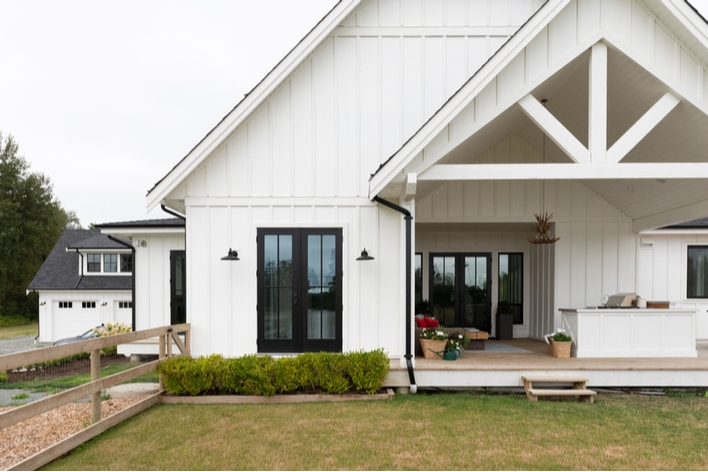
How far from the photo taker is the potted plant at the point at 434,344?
294 inches

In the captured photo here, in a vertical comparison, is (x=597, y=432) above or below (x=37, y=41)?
below

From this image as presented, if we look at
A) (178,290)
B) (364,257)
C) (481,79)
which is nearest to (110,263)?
(178,290)

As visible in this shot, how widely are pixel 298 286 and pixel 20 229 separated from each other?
30.6 metres

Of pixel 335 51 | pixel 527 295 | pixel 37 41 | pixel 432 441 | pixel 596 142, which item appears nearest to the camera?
pixel 432 441

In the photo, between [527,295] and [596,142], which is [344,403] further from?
[527,295]

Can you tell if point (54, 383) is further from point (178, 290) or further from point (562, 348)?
point (562, 348)

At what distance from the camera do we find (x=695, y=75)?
21.0 ft

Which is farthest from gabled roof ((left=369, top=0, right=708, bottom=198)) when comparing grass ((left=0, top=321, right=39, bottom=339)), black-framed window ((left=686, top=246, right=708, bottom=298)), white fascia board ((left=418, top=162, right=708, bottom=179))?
grass ((left=0, top=321, right=39, bottom=339))

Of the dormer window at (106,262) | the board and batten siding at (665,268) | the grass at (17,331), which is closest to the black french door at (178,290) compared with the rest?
the board and batten siding at (665,268)

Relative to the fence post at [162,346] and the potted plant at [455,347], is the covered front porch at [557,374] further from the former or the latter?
the fence post at [162,346]

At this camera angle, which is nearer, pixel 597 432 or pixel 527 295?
pixel 597 432

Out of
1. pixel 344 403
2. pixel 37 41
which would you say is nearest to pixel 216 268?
pixel 344 403

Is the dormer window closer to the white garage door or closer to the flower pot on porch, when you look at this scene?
the white garage door

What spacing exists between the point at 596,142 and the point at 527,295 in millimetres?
5182
